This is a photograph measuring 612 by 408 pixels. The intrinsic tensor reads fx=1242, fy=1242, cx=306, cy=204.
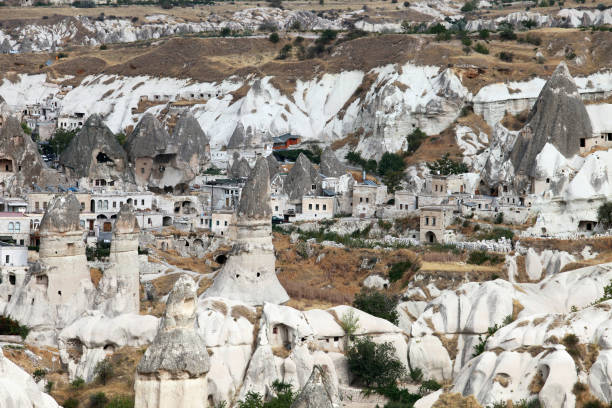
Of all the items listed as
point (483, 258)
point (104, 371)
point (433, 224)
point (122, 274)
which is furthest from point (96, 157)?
point (104, 371)

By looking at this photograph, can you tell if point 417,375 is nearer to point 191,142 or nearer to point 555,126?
point 555,126

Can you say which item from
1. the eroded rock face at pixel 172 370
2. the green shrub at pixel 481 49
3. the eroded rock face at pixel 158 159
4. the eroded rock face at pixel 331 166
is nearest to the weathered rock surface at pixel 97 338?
the eroded rock face at pixel 172 370

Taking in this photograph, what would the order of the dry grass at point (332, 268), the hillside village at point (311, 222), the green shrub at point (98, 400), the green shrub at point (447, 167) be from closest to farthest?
the green shrub at point (98, 400), the hillside village at point (311, 222), the dry grass at point (332, 268), the green shrub at point (447, 167)

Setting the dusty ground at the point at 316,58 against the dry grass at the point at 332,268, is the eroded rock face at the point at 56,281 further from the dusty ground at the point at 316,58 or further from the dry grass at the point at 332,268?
the dusty ground at the point at 316,58

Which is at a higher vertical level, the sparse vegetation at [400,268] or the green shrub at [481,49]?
the green shrub at [481,49]

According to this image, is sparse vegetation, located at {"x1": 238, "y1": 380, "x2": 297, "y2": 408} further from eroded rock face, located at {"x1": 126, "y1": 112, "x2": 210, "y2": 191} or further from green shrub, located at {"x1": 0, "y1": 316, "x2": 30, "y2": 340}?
eroded rock face, located at {"x1": 126, "y1": 112, "x2": 210, "y2": 191}

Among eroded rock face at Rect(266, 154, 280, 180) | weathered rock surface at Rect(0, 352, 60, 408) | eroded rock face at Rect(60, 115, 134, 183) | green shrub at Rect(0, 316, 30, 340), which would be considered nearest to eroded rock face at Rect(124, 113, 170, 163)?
eroded rock face at Rect(60, 115, 134, 183)
